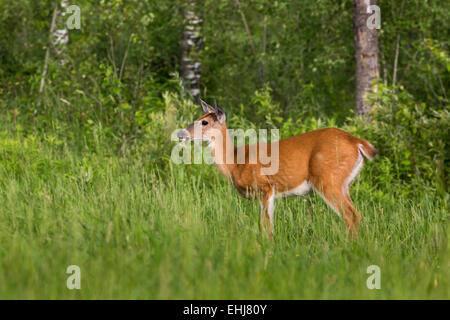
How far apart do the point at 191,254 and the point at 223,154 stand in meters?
2.47

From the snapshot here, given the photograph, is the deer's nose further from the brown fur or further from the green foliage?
the green foliage

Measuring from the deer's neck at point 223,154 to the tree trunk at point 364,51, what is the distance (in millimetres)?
3579

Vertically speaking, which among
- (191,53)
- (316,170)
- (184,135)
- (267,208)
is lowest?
(267,208)

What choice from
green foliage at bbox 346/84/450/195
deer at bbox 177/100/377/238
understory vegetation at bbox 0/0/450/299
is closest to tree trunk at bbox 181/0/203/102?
understory vegetation at bbox 0/0/450/299

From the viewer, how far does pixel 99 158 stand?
7.91 m

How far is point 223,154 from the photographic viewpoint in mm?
6535

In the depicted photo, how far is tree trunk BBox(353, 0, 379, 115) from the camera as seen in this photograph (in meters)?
9.50

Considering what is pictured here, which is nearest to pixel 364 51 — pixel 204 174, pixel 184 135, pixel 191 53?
pixel 191 53

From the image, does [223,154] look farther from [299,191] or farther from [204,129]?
[299,191]

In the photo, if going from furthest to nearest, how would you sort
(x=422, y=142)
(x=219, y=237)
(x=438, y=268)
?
(x=422, y=142)
(x=219, y=237)
(x=438, y=268)

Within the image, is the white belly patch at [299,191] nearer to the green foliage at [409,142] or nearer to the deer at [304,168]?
the deer at [304,168]
